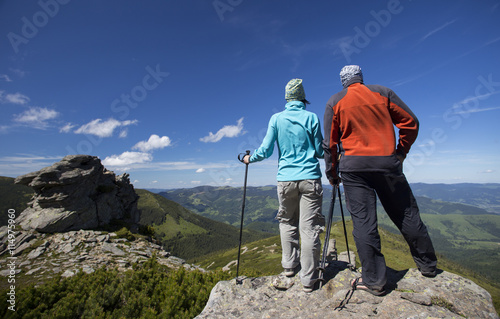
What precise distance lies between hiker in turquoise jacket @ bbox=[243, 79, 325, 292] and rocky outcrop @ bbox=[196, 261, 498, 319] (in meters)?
0.44

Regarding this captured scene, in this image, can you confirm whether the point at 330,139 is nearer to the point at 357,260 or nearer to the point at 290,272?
the point at 290,272

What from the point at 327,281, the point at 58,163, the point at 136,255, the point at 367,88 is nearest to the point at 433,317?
the point at 327,281

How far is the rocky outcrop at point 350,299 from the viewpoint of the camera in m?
3.45

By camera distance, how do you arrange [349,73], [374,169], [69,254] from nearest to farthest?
[374,169], [349,73], [69,254]

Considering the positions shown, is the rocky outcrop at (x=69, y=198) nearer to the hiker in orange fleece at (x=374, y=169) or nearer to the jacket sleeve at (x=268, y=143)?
the jacket sleeve at (x=268, y=143)

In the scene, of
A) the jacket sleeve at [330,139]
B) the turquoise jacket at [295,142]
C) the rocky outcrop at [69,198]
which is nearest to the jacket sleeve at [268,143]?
the turquoise jacket at [295,142]

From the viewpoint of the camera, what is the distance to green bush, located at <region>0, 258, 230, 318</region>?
5910mm

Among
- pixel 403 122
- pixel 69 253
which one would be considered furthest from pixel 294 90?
pixel 69 253

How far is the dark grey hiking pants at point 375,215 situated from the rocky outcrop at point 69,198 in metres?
24.5

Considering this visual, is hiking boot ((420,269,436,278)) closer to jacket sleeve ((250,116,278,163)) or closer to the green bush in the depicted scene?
jacket sleeve ((250,116,278,163))

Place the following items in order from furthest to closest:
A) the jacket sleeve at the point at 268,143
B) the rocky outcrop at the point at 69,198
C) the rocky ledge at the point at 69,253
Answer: the rocky outcrop at the point at 69,198
the rocky ledge at the point at 69,253
the jacket sleeve at the point at 268,143

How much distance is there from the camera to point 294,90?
5.23 m

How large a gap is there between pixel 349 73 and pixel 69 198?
27719mm

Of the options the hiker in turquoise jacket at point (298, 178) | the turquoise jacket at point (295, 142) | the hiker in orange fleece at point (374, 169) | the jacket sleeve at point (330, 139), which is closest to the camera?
the hiker in orange fleece at point (374, 169)
